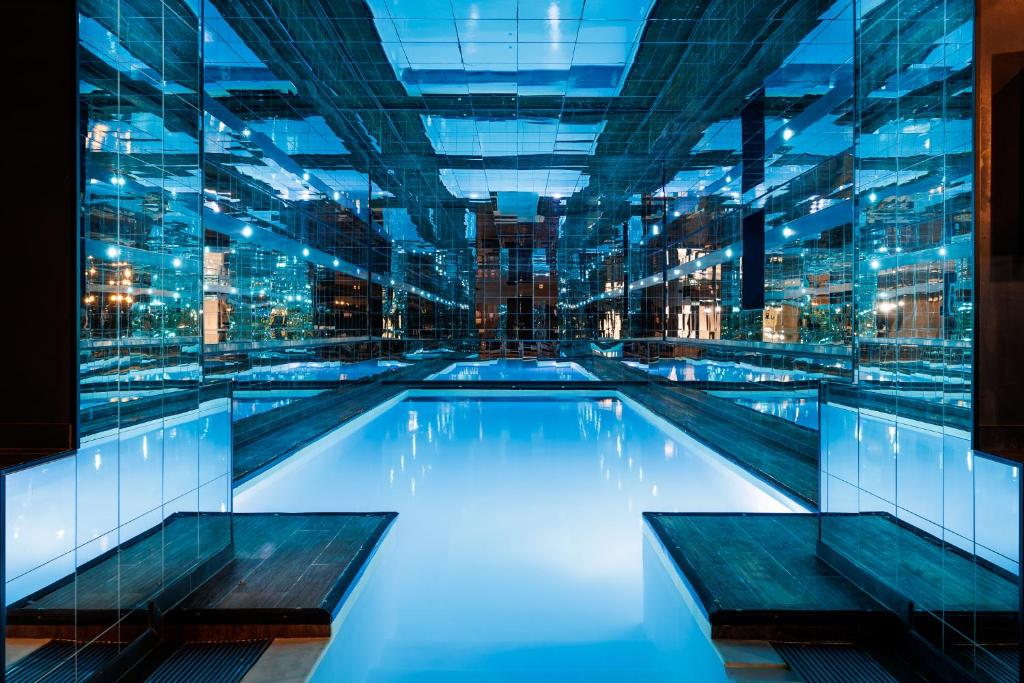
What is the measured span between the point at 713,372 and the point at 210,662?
606 inches

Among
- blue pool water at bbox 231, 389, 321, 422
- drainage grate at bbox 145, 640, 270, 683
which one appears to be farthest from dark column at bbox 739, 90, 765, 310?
drainage grate at bbox 145, 640, 270, 683

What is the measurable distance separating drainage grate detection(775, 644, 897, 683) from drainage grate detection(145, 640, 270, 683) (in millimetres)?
2706

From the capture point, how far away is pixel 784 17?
7434 mm

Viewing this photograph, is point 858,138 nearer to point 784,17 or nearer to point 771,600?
point 771,600

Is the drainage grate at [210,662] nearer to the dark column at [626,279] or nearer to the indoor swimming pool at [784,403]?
the indoor swimming pool at [784,403]

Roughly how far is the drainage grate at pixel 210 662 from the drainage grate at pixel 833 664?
8.88 ft

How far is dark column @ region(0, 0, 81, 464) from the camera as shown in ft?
8.36

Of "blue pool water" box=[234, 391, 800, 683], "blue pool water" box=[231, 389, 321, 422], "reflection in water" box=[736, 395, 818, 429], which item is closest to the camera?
"blue pool water" box=[234, 391, 800, 683]

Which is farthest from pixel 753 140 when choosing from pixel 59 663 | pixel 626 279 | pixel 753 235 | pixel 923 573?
pixel 59 663

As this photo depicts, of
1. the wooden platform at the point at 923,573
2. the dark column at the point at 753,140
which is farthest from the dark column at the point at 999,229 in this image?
the dark column at the point at 753,140

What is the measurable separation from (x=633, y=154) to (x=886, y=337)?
10759mm

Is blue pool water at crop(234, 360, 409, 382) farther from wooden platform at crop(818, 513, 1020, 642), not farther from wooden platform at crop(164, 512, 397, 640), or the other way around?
wooden platform at crop(818, 513, 1020, 642)

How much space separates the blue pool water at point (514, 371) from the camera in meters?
17.1

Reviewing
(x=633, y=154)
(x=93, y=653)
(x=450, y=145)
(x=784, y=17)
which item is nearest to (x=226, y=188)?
(x=450, y=145)
